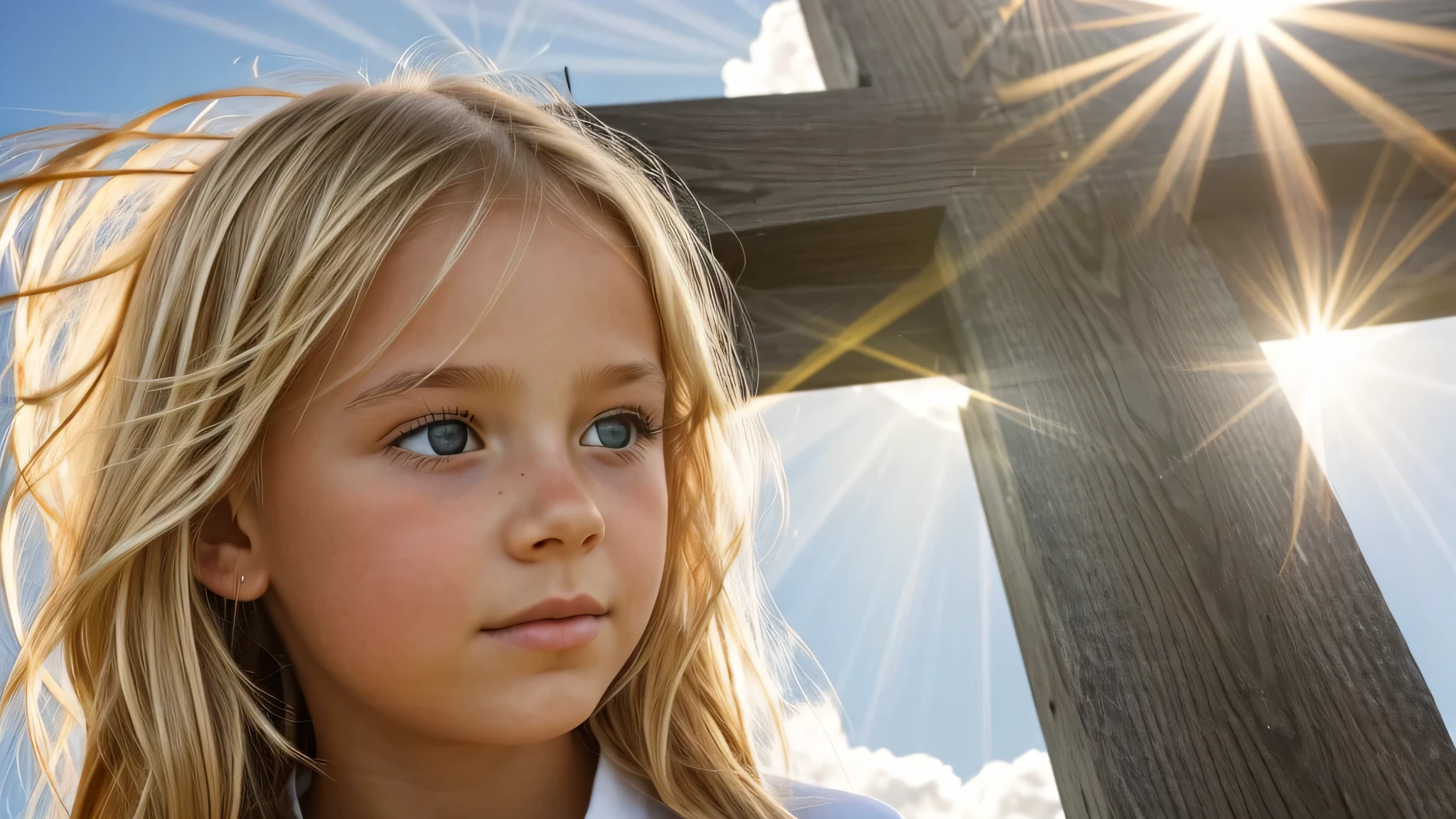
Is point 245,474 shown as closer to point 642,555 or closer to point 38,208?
point 642,555

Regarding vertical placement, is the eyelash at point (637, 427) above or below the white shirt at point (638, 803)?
above

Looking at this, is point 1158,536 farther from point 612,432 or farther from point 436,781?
point 436,781

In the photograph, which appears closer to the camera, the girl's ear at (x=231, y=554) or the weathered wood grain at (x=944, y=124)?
the girl's ear at (x=231, y=554)

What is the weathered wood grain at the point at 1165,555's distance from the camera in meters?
1.27

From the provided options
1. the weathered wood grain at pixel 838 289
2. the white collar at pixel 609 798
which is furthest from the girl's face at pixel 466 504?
the weathered wood grain at pixel 838 289

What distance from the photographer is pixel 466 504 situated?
3.56 ft

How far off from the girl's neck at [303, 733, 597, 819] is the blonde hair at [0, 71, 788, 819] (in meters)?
0.08

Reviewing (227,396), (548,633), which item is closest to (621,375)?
(548,633)

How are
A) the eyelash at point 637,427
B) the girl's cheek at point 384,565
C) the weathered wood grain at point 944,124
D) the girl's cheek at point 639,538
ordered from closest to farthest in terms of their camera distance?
the girl's cheek at point 384,565 → the girl's cheek at point 639,538 → the eyelash at point 637,427 → the weathered wood grain at point 944,124

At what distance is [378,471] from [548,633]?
24cm

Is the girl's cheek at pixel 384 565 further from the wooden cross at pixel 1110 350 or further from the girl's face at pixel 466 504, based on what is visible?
the wooden cross at pixel 1110 350

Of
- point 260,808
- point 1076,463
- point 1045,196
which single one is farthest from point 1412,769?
point 260,808

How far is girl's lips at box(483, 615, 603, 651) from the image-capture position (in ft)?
3.57

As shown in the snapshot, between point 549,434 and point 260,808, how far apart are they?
0.61 m
